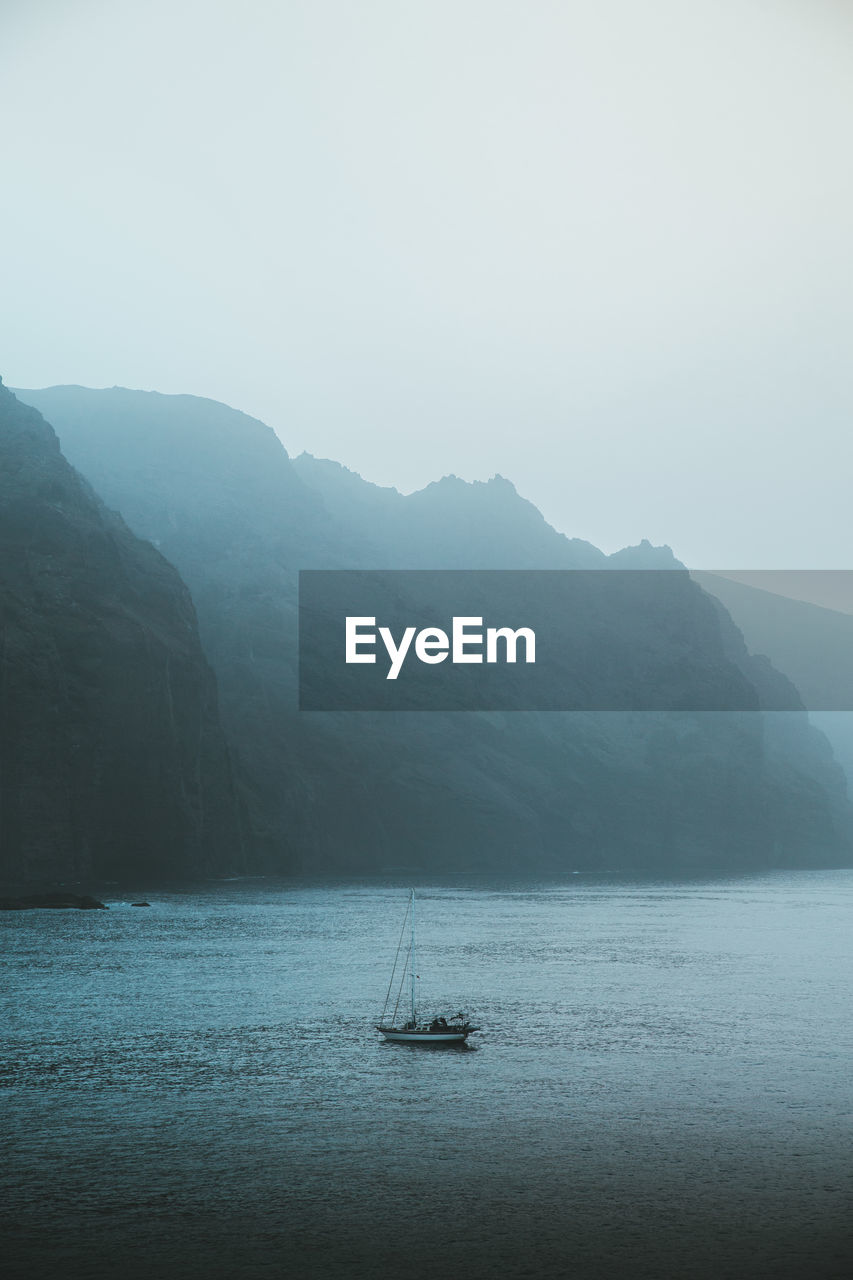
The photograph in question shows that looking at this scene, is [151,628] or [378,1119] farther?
[151,628]

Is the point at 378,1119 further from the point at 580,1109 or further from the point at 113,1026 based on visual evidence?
the point at 113,1026

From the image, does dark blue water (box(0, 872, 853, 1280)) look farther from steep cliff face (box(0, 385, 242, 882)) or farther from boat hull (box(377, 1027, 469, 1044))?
steep cliff face (box(0, 385, 242, 882))

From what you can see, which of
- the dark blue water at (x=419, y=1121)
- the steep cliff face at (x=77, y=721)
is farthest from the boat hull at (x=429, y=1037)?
the steep cliff face at (x=77, y=721)

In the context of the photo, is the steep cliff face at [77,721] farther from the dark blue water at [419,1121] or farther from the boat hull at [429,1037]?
the boat hull at [429,1037]

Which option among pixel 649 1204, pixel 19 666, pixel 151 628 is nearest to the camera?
pixel 649 1204

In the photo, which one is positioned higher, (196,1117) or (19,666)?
(19,666)

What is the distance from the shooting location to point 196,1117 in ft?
174

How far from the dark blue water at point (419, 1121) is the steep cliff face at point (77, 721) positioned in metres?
62.7

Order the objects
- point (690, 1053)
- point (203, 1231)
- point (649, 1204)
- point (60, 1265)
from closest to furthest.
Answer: point (60, 1265) → point (203, 1231) → point (649, 1204) → point (690, 1053)

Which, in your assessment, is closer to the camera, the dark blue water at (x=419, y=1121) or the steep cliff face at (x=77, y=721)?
the dark blue water at (x=419, y=1121)

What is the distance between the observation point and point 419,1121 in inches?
2071

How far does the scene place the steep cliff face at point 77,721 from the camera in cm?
16750

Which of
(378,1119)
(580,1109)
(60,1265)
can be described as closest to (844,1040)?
(580,1109)

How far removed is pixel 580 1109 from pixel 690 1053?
1635 centimetres
